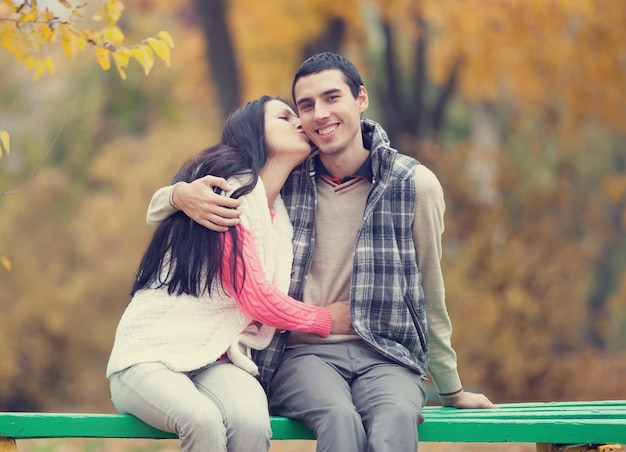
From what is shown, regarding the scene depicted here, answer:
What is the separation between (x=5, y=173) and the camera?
43.2 ft

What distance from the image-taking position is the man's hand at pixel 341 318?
3693 millimetres

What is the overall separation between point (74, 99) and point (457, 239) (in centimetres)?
705

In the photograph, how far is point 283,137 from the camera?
377cm

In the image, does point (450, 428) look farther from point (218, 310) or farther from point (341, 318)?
point (218, 310)

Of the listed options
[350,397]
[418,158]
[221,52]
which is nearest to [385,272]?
[350,397]

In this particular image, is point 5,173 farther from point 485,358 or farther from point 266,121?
point 266,121

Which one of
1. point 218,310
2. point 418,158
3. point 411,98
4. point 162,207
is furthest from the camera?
point 411,98

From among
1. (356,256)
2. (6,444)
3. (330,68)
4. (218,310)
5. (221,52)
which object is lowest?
(6,444)

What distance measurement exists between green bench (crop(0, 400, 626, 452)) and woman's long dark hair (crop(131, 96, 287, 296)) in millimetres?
493

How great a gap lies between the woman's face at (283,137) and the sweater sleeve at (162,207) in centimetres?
42

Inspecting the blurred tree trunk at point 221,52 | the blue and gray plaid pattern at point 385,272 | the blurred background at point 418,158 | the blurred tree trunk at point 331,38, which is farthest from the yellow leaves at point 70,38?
the blurred tree trunk at point 331,38

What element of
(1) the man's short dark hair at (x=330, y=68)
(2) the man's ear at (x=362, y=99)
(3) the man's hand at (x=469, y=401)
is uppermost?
(1) the man's short dark hair at (x=330, y=68)

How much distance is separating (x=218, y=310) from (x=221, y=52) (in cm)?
753

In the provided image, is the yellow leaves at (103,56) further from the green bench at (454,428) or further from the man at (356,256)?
the green bench at (454,428)
